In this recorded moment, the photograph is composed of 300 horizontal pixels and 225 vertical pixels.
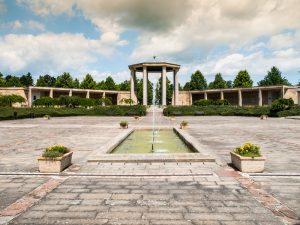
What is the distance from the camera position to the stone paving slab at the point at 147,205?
4.82 meters

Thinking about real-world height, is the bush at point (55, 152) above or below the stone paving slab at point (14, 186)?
above

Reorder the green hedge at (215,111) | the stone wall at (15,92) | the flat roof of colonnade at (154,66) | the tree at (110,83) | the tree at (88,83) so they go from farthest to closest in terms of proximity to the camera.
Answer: the tree at (110,83), the tree at (88,83), the flat roof of colonnade at (154,66), the stone wall at (15,92), the green hedge at (215,111)

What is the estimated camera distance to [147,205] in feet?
17.9

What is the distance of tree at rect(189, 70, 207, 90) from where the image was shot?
91812 millimetres

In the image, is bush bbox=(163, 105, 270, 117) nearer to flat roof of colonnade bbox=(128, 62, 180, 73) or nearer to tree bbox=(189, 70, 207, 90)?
flat roof of colonnade bbox=(128, 62, 180, 73)

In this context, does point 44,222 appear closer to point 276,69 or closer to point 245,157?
point 245,157

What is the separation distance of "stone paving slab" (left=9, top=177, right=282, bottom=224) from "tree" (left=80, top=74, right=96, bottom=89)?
77.6m

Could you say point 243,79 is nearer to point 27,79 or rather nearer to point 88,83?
point 88,83

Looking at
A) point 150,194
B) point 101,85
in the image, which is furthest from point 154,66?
point 150,194

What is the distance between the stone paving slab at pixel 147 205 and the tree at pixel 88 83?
77602mm

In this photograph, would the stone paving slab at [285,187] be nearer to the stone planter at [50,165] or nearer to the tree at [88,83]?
the stone planter at [50,165]

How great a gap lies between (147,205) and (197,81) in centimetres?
8870

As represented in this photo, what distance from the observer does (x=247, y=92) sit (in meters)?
72.7

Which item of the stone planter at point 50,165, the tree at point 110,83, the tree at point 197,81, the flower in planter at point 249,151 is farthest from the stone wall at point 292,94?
the stone planter at point 50,165
